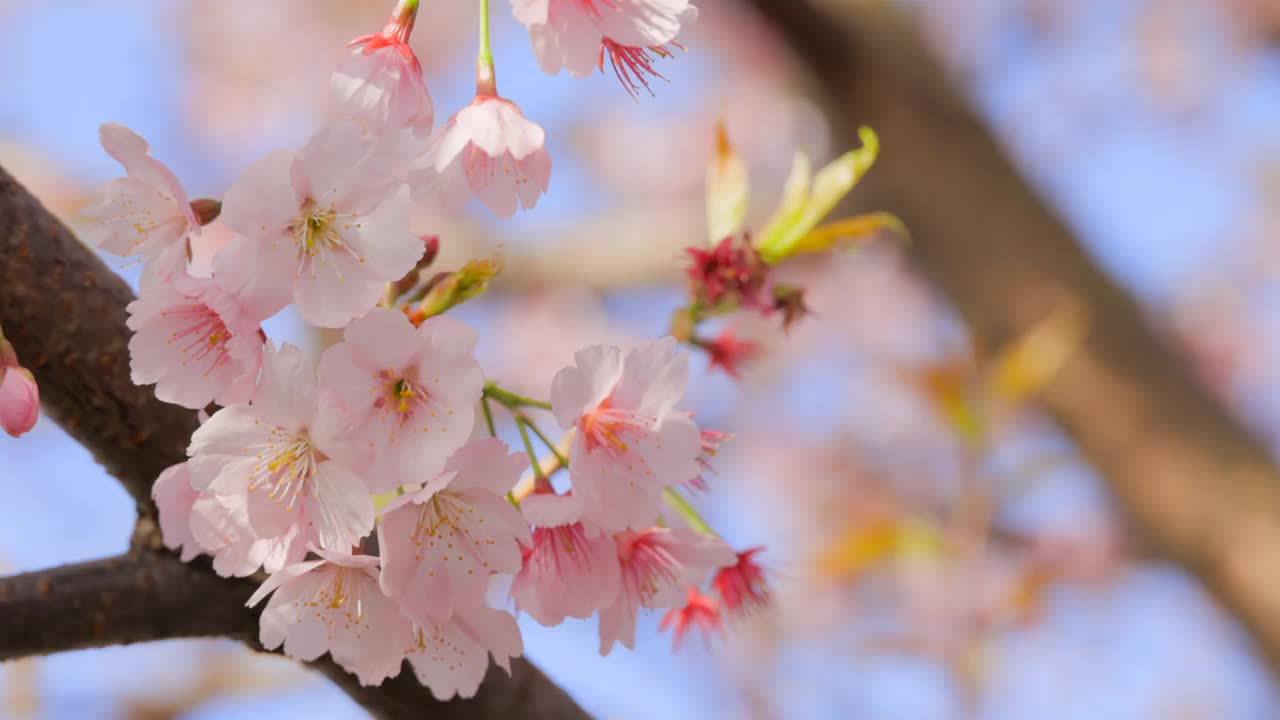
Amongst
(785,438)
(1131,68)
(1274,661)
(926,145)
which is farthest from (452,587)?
(1131,68)

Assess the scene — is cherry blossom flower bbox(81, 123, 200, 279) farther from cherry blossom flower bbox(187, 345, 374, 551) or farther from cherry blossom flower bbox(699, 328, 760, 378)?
cherry blossom flower bbox(699, 328, 760, 378)

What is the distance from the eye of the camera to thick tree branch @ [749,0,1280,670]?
102 inches

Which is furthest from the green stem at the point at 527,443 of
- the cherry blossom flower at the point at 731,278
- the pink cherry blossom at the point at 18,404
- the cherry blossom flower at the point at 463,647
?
the pink cherry blossom at the point at 18,404

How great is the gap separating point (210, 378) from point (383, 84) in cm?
22

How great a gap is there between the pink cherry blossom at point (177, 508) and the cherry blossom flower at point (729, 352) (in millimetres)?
453

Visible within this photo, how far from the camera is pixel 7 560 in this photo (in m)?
1.80

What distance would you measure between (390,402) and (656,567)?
249 mm

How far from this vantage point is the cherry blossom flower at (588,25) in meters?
0.73

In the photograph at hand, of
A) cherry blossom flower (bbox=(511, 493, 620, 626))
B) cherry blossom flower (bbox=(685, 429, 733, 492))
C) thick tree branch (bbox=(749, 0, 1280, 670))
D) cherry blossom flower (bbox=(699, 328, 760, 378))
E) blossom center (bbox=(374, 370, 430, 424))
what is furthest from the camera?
thick tree branch (bbox=(749, 0, 1280, 670))

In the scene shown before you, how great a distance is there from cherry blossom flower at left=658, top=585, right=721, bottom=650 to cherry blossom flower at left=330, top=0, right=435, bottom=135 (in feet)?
1.56

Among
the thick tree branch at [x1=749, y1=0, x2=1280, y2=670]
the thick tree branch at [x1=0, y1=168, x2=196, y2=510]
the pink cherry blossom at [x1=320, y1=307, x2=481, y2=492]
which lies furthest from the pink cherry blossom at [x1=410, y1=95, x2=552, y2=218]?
the thick tree branch at [x1=749, y1=0, x2=1280, y2=670]

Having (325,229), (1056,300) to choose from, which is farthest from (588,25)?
(1056,300)

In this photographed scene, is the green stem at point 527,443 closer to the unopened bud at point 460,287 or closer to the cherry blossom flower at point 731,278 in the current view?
the unopened bud at point 460,287

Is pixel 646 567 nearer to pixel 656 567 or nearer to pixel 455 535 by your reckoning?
pixel 656 567
